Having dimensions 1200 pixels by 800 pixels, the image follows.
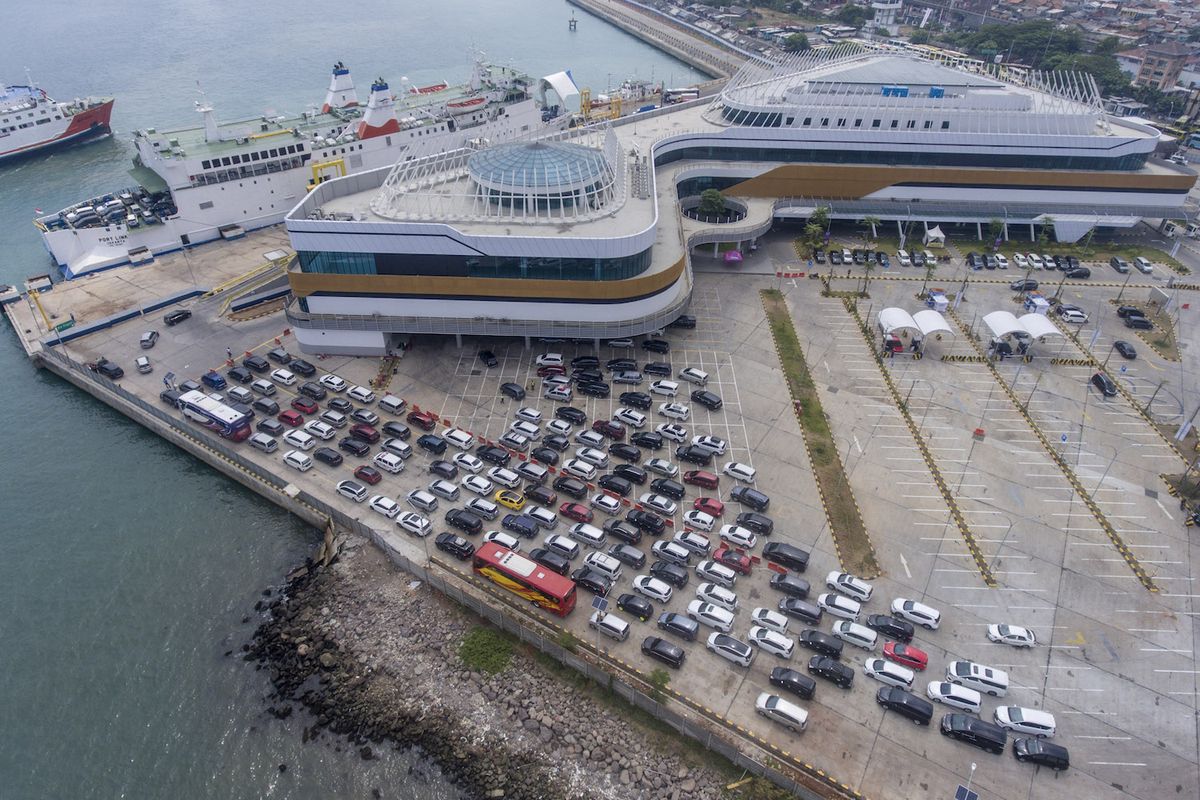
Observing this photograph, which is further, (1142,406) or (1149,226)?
(1149,226)

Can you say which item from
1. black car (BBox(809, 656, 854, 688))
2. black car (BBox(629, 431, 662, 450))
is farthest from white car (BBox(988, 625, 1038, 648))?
black car (BBox(629, 431, 662, 450))

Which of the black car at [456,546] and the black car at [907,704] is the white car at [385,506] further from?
the black car at [907,704]

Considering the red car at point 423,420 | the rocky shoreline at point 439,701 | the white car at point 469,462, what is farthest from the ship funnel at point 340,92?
the rocky shoreline at point 439,701

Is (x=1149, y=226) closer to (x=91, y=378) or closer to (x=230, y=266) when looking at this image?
(x=230, y=266)

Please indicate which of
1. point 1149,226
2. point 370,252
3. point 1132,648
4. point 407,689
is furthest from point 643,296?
point 1149,226

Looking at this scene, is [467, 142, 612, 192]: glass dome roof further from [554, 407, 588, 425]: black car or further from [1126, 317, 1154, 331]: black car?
[1126, 317, 1154, 331]: black car
